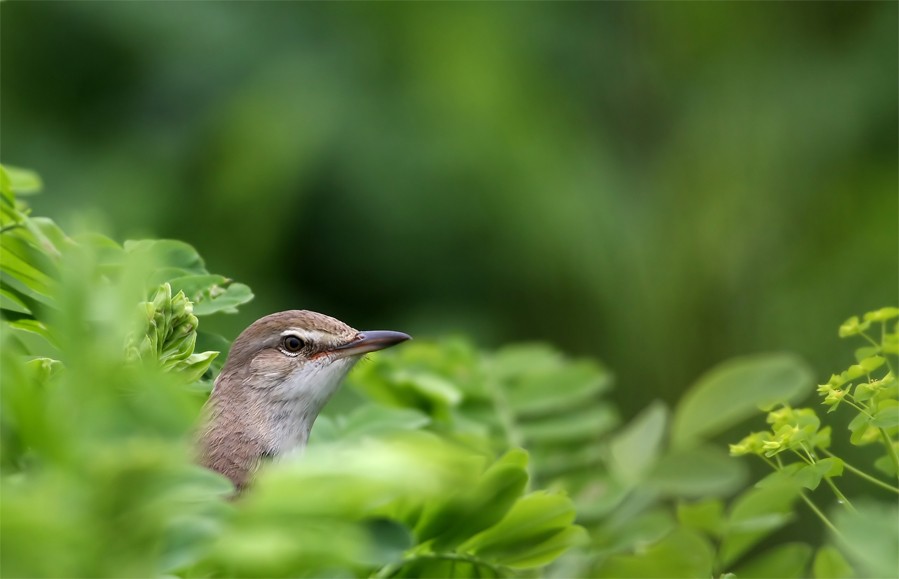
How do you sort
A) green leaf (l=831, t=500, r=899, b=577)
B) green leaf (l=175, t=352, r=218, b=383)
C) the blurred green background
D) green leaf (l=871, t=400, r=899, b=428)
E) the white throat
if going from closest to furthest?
green leaf (l=831, t=500, r=899, b=577) < green leaf (l=871, t=400, r=899, b=428) < green leaf (l=175, t=352, r=218, b=383) < the white throat < the blurred green background

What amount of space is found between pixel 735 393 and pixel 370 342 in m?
0.73

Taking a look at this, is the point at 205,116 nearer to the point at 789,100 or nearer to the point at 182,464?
the point at 789,100

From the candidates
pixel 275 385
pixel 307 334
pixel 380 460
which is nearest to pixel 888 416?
pixel 380 460

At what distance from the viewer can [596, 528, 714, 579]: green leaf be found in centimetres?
134

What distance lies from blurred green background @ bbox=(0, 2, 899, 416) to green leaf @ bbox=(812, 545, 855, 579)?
3.84 meters

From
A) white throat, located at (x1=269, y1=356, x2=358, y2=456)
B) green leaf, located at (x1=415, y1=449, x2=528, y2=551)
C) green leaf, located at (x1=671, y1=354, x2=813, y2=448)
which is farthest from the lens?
white throat, located at (x1=269, y1=356, x2=358, y2=456)

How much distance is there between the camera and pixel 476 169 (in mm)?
5352

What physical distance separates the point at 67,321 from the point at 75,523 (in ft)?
0.45

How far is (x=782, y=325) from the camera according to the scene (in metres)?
5.29

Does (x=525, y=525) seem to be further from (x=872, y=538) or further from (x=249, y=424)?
(x=249, y=424)

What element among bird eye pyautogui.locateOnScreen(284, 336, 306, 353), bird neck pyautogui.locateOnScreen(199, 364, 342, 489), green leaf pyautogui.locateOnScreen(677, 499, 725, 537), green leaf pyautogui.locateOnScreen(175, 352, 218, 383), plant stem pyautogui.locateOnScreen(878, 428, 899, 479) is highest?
bird eye pyautogui.locateOnScreen(284, 336, 306, 353)

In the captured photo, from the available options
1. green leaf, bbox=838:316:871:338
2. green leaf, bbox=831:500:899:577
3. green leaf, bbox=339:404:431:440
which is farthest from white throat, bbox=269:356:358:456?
green leaf, bbox=831:500:899:577

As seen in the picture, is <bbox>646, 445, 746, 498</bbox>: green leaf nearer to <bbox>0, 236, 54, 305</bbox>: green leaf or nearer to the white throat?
the white throat

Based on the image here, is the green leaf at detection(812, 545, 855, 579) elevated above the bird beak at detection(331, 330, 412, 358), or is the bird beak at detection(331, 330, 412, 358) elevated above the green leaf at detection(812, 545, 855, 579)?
the bird beak at detection(331, 330, 412, 358)
